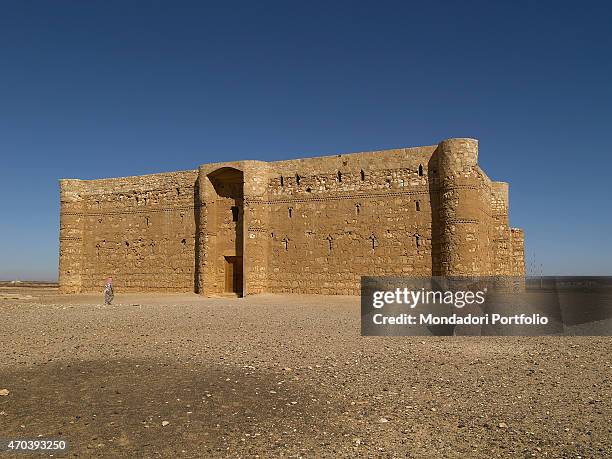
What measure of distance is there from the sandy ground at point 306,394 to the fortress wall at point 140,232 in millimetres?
15102

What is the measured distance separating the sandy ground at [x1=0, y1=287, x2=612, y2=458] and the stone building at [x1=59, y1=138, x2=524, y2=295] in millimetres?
10830

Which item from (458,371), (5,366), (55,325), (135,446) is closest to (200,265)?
(55,325)

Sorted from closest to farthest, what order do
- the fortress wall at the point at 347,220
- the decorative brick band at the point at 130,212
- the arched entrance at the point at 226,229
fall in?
the fortress wall at the point at 347,220 < the arched entrance at the point at 226,229 < the decorative brick band at the point at 130,212

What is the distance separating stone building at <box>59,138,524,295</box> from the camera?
21.4 m

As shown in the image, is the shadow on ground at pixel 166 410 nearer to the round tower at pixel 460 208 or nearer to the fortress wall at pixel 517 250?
the round tower at pixel 460 208

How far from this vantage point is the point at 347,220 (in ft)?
75.9

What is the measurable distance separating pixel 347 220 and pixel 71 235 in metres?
16.6

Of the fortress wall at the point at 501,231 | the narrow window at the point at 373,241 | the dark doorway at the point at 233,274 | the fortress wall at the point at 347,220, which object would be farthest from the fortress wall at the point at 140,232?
the fortress wall at the point at 501,231

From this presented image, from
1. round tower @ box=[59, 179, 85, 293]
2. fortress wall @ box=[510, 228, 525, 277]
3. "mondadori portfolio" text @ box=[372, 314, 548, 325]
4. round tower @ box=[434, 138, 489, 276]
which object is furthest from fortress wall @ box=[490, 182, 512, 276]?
round tower @ box=[59, 179, 85, 293]

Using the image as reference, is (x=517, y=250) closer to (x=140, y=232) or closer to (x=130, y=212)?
(x=140, y=232)

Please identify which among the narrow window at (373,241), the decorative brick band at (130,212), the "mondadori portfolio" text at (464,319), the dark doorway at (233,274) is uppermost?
the decorative brick band at (130,212)

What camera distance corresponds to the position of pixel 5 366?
8258 millimetres

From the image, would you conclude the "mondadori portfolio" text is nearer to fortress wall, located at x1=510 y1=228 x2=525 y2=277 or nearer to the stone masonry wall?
fortress wall, located at x1=510 y1=228 x2=525 y2=277

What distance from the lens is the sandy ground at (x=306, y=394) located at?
4.92 m
